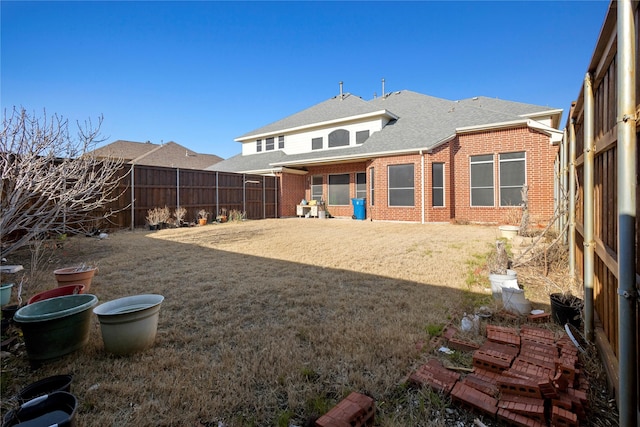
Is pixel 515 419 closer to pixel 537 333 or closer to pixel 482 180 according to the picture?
pixel 537 333

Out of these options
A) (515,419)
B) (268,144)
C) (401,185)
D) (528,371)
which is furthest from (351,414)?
(268,144)

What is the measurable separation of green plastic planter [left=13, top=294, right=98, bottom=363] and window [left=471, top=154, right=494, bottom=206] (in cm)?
1366

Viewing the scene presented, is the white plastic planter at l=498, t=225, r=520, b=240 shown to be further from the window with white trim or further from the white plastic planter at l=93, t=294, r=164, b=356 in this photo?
the white plastic planter at l=93, t=294, r=164, b=356

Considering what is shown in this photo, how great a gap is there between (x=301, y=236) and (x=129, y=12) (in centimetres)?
802

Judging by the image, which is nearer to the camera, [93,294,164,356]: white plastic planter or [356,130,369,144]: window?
[93,294,164,356]: white plastic planter

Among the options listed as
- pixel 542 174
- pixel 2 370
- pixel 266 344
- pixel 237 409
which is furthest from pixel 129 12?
pixel 542 174

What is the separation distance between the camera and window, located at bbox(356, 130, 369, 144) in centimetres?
1720

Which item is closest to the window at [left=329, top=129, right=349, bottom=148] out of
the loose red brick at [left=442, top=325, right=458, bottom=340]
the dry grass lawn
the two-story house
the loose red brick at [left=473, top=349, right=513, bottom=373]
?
the two-story house

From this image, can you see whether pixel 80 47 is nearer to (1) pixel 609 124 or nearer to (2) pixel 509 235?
(1) pixel 609 124

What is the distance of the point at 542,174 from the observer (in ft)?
37.5

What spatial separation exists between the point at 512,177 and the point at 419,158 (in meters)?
3.77

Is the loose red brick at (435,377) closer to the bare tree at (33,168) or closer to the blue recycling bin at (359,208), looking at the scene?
the bare tree at (33,168)

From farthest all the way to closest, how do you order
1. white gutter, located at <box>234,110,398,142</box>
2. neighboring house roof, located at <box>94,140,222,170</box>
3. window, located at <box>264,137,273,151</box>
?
neighboring house roof, located at <box>94,140,222,170</box> < window, located at <box>264,137,273,151</box> < white gutter, located at <box>234,110,398,142</box>

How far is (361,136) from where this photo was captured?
17.4 metres
